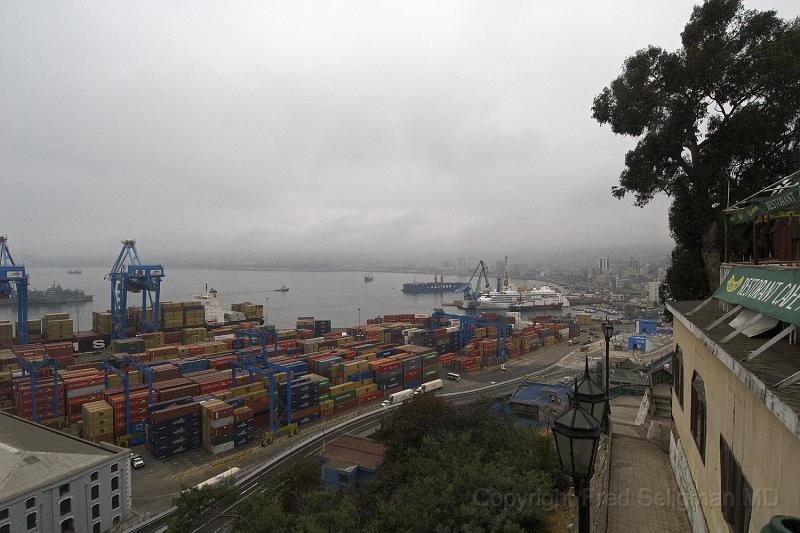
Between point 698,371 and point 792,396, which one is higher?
point 792,396

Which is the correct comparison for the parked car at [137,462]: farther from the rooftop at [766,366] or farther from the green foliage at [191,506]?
the rooftop at [766,366]

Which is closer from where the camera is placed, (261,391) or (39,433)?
(39,433)

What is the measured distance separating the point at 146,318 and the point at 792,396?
141 feet

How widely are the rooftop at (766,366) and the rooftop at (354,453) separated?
10845mm

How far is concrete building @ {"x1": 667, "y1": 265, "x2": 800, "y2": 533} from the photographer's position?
6.80 feet

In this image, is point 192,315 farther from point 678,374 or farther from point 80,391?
point 678,374

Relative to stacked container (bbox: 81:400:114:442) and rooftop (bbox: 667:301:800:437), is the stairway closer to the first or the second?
rooftop (bbox: 667:301:800:437)

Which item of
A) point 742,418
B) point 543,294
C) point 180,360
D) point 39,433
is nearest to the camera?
point 742,418

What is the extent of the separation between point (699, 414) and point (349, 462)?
420 inches

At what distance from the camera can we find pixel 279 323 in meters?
59.5

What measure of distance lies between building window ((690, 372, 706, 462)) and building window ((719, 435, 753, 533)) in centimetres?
82

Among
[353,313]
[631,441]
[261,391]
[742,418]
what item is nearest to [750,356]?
[742,418]

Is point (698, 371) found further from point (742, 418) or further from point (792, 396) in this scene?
point (792, 396)

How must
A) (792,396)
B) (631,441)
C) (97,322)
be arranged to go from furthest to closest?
(97,322) < (631,441) < (792,396)
